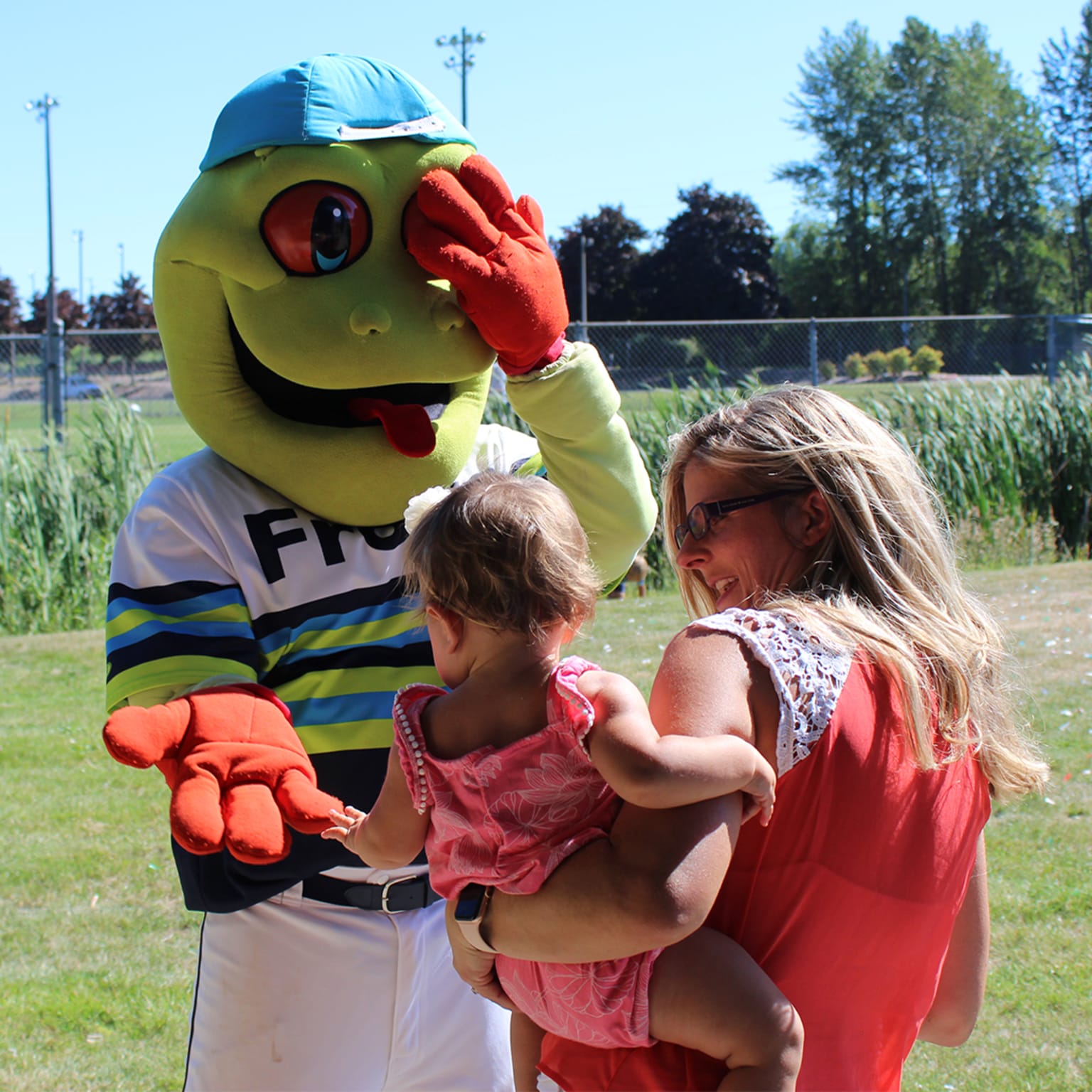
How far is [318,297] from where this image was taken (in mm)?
2006

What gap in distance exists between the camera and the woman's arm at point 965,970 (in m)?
1.67

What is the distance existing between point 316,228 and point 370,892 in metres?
1.17

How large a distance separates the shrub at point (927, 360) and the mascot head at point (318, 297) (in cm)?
1511

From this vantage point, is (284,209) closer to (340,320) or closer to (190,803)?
(340,320)

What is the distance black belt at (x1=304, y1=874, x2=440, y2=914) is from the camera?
2051 mm

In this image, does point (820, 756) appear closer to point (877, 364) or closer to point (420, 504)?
point (420, 504)

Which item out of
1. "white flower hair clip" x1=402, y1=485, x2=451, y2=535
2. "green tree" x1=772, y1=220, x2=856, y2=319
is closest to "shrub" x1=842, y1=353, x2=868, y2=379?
"white flower hair clip" x1=402, y1=485, x2=451, y2=535

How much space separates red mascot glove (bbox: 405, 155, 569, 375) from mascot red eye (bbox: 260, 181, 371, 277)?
0.10 metres

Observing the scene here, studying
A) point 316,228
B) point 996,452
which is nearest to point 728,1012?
point 316,228

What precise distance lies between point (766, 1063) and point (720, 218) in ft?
167

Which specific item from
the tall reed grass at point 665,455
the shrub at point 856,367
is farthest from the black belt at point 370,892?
the shrub at point 856,367

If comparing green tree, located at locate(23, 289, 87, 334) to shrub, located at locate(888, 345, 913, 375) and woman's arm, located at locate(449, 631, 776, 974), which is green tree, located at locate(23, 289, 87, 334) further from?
woman's arm, located at locate(449, 631, 776, 974)

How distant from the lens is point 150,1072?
3.14 meters

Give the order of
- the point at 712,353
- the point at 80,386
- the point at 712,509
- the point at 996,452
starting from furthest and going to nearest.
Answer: the point at 712,353
the point at 80,386
the point at 996,452
the point at 712,509
